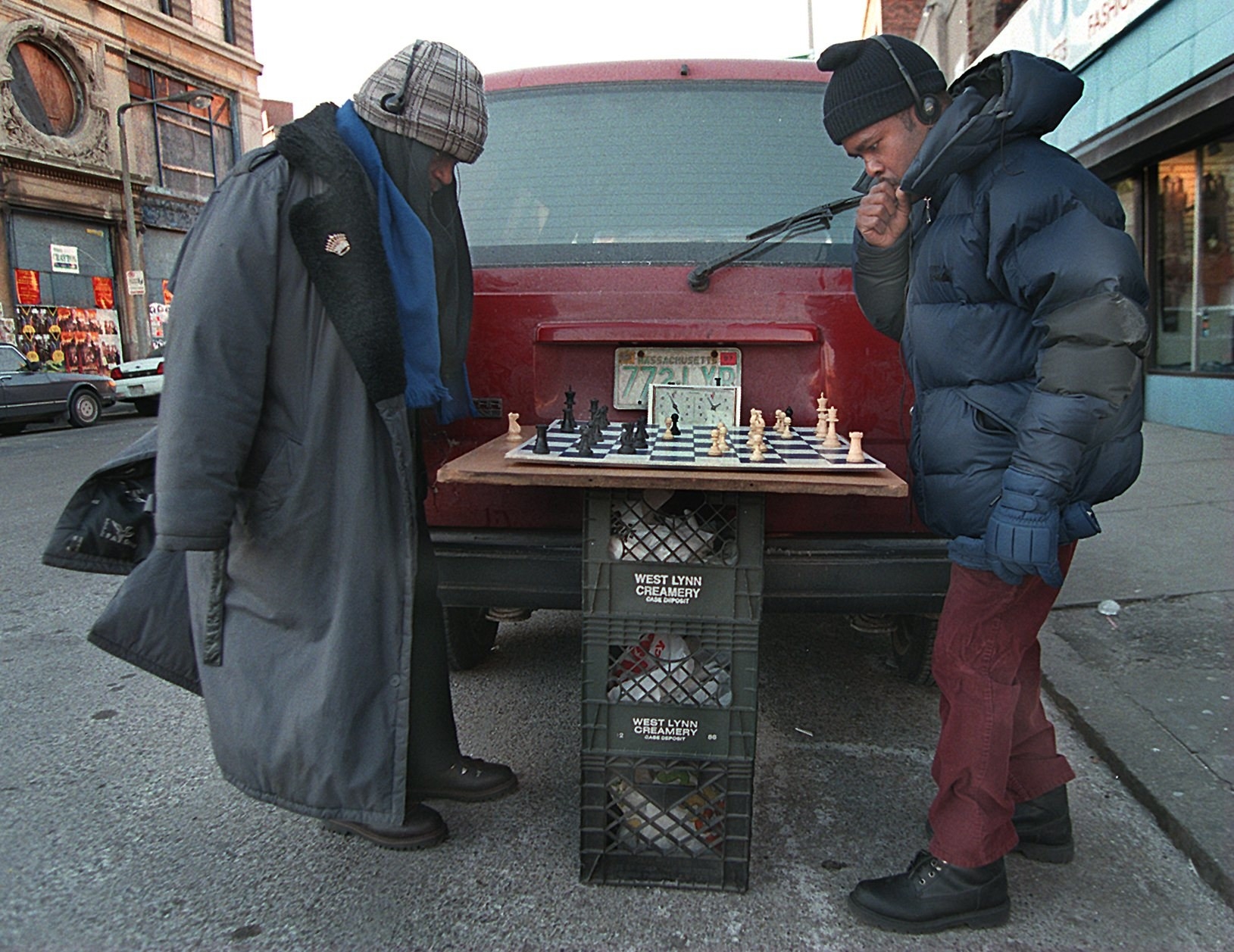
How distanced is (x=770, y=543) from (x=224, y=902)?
1774 mm

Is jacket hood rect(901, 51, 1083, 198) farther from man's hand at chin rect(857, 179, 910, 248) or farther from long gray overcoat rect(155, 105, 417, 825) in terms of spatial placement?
long gray overcoat rect(155, 105, 417, 825)

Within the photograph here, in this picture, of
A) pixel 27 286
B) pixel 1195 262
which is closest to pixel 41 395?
pixel 27 286

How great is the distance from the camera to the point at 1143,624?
4.46m

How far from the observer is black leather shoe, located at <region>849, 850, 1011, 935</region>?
2361 millimetres

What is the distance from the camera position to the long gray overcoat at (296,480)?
2.19 meters

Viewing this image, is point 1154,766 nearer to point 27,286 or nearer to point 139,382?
point 139,382

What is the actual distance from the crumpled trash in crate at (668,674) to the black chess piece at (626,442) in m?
0.47

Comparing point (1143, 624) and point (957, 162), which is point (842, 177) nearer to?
point (957, 162)

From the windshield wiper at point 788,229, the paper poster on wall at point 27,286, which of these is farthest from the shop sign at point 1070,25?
the paper poster on wall at point 27,286

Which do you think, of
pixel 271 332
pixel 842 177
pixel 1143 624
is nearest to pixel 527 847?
pixel 271 332

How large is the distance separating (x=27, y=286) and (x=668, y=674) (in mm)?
26370

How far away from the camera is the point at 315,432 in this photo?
236cm

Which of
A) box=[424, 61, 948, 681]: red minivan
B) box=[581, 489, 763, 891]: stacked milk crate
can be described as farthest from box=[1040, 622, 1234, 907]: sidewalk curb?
box=[581, 489, 763, 891]: stacked milk crate

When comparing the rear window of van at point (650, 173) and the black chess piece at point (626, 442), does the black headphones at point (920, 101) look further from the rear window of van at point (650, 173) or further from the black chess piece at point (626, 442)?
the black chess piece at point (626, 442)
